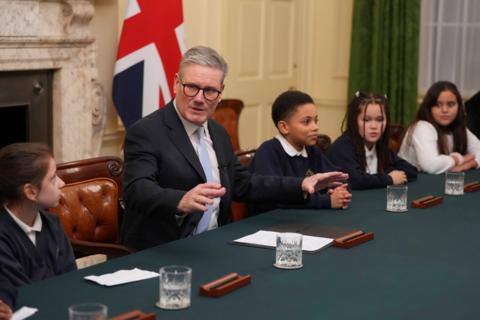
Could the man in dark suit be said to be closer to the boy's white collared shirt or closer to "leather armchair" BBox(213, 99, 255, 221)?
the boy's white collared shirt

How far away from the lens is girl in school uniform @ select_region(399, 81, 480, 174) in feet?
15.7

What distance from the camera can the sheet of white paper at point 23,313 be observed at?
2.02 meters

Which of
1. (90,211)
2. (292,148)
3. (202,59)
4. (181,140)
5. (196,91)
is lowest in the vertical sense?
(90,211)

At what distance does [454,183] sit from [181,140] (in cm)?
138

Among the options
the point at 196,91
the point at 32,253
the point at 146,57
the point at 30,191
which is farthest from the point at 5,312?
the point at 146,57

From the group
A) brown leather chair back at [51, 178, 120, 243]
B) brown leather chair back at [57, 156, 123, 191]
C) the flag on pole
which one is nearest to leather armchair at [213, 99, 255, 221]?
Result: the flag on pole

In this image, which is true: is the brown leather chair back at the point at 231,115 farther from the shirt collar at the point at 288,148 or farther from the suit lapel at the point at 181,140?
the suit lapel at the point at 181,140

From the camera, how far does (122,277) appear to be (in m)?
2.36

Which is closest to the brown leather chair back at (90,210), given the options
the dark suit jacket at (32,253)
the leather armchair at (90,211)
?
the leather armchair at (90,211)

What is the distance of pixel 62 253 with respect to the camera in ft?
8.60

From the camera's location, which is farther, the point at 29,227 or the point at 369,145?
the point at 369,145

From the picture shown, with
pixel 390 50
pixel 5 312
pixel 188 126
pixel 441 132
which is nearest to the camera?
pixel 5 312

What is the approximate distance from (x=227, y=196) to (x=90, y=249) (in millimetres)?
555

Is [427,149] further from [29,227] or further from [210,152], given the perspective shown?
[29,227]
